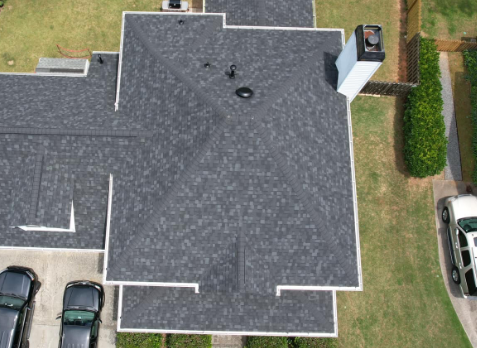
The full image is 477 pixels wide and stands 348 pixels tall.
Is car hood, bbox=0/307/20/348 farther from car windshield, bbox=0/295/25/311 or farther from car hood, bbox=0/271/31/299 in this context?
car hood, bbox=0/271/31/299

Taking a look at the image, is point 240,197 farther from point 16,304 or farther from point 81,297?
point 16,304

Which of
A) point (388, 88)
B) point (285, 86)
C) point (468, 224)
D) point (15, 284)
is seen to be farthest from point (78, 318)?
point (388, 88)

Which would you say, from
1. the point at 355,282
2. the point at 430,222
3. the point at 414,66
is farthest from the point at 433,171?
the point at 355,282

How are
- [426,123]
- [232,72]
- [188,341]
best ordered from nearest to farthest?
[232,72], [188,341], [426,123]

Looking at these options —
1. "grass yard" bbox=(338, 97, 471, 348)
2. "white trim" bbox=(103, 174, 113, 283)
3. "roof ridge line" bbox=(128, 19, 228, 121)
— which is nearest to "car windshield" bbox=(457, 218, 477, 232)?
"grass yard" bbox=(338, 97, 471, 348)

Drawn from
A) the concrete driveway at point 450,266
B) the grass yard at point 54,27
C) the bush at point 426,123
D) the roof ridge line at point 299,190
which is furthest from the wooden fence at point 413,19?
the grass yard at point 54,27

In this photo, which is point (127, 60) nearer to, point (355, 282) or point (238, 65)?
point (238, 65)
